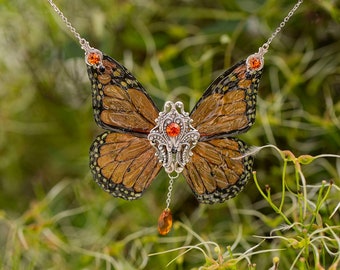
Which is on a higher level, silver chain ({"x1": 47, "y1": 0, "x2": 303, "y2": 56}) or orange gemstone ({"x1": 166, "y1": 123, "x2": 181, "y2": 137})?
silver chain ({"x1": 47, "y1": 0, "x2": 303, "y2": 56})

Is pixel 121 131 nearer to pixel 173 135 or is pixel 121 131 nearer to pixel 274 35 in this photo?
pixel 173 135

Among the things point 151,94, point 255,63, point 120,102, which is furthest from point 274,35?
point 151,94

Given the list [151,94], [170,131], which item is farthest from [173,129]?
[151,94]

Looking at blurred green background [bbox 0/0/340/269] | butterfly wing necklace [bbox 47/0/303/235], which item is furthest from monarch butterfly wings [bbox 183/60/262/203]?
blurred green background [bbox 0/0/340/269]

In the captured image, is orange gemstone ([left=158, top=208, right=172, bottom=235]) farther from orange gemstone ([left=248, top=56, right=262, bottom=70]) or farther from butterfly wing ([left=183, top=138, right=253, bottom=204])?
orange gemstone ([left=248, top=56, right=262, bottom=70])

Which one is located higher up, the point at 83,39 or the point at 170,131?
the point at 83,39

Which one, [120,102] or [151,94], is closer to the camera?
[120,102]

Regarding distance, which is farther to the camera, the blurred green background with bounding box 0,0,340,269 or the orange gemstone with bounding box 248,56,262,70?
the blurred green background with bounding box 0,0,340,269
